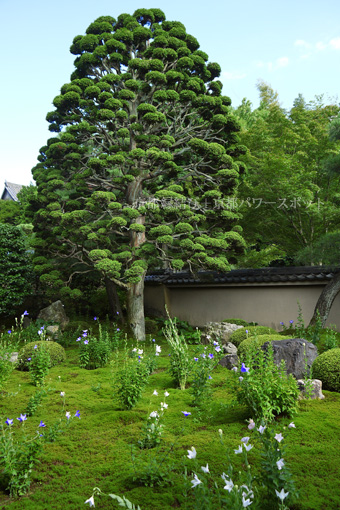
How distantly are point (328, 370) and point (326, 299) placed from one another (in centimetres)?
574

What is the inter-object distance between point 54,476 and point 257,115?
21.7 metres

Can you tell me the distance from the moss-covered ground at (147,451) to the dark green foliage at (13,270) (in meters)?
7.50

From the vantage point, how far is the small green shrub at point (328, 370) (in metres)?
6.15

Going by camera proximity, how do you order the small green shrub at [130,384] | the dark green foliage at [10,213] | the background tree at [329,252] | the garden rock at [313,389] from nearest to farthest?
the small green shrub at [130,384], the garden rock at [313,389], the background tree at [329,252], the dark green foliage at [10,213]

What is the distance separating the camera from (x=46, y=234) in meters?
13.2

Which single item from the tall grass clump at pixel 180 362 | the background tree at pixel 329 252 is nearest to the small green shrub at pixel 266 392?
the tall grass clump at pixel 180 362

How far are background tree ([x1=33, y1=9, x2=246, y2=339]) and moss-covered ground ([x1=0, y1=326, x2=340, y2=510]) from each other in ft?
17.9

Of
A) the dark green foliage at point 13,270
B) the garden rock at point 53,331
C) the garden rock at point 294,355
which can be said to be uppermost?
the dark green foliage at point 13,270

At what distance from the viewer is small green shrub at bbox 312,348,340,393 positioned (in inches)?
242

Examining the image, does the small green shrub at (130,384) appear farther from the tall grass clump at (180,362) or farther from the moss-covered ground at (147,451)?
the tall grass clump at (180,362)

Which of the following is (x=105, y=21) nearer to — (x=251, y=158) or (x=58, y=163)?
(x=58, y=163)

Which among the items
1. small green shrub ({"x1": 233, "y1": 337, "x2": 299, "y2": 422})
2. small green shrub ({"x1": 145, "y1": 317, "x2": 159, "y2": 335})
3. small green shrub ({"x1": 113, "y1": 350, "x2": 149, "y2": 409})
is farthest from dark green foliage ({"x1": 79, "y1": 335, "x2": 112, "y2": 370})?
small green shrub ({"x1": 145, "y1": 317, "x2": 159, "y2": 335})

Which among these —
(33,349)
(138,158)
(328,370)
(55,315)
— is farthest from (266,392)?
(55,315)

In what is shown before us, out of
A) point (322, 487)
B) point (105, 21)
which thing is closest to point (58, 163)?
point (105, 21)
